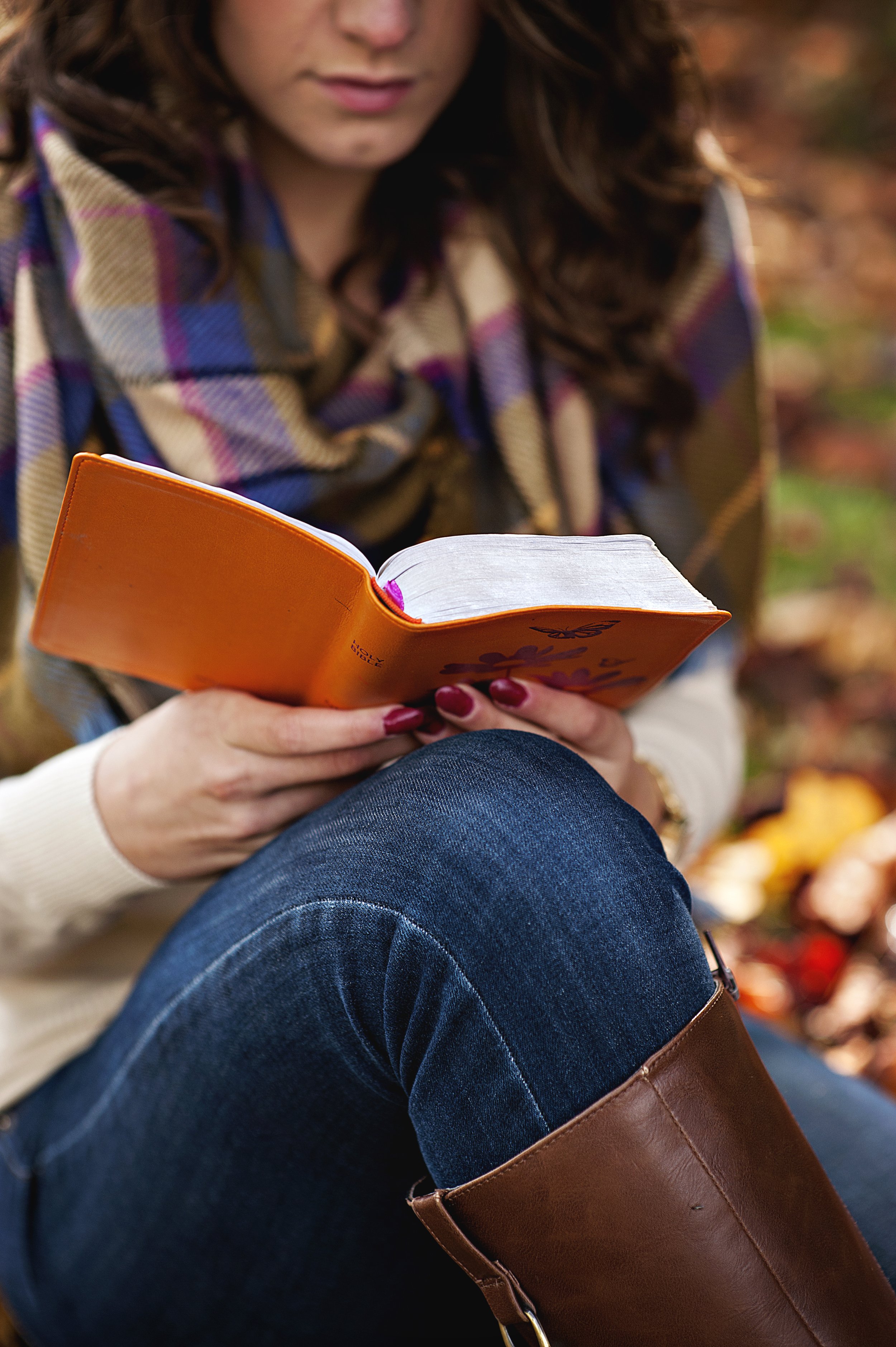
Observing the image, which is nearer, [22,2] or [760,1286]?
[760,1286]

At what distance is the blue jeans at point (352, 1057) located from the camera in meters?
0.58

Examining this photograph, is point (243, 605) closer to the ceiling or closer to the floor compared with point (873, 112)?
closer to the ceiling

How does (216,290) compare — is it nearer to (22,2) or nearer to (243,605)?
(22,2)

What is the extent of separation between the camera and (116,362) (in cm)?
89

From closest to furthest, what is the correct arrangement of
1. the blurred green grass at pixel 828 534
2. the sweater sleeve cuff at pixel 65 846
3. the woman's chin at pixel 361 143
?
the sweater sleeve cuff at pixel 65 846, the woman's chin at pixel 361 143, the blurred green grass at pixel 828 534

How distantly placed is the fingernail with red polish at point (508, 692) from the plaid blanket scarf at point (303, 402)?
1.12ft

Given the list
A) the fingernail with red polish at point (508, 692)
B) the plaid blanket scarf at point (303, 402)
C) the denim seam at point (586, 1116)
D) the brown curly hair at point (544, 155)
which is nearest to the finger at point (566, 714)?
the fingernail with red polish at point (508, 692)

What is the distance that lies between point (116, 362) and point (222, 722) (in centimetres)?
35

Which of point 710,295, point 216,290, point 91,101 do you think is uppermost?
point 91,101

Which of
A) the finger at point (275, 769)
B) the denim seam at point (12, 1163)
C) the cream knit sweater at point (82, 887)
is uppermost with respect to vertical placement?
the finger at point (275, 769)

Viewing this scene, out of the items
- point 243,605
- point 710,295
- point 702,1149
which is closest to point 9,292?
point 243,605

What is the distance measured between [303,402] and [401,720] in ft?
1.37

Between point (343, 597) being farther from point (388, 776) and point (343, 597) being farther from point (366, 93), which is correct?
point (366, 93)

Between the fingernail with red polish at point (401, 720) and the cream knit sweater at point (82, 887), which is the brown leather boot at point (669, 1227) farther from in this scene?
the cream knit sweater at point (82, 887)
